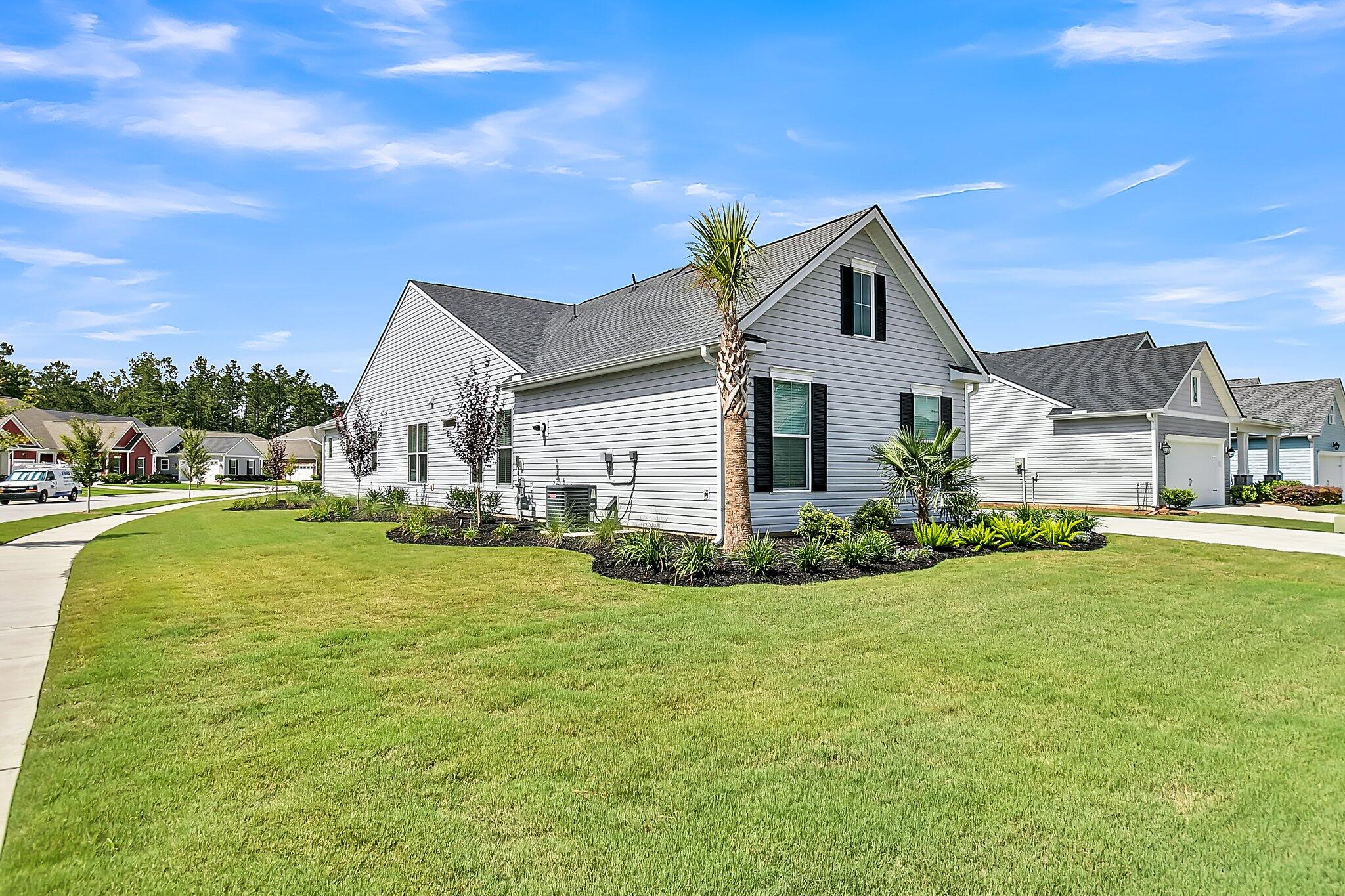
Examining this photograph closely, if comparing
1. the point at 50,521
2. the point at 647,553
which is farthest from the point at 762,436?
the point at 50,521

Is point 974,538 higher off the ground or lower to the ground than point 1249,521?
higher

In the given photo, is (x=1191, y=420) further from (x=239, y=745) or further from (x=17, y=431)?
(x=17, y=431)

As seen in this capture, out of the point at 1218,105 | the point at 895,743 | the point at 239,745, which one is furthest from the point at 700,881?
the point at 1218,105

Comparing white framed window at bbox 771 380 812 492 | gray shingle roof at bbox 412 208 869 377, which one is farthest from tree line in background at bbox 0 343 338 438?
white framed window at bbox 771 380 812 492

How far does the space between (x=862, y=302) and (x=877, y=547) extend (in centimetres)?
646

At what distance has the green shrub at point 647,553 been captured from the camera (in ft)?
30.8

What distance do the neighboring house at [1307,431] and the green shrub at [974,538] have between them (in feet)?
96.2

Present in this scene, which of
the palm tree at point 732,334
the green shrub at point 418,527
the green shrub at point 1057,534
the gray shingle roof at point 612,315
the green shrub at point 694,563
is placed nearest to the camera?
the green shrub at point 694,563

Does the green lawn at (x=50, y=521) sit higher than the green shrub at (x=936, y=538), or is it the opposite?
the green shrub at (x=936, y=538)

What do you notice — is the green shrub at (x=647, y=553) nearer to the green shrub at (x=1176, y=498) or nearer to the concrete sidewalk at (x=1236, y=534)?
the concrete sidewalk at (x=1236, y=534)

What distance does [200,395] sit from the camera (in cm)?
7688

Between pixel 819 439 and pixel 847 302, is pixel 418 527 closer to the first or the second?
pixel 819 439

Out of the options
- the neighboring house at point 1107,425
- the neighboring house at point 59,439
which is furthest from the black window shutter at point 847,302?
the neighboring house at point 59,439

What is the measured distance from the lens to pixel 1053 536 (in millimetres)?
12352
